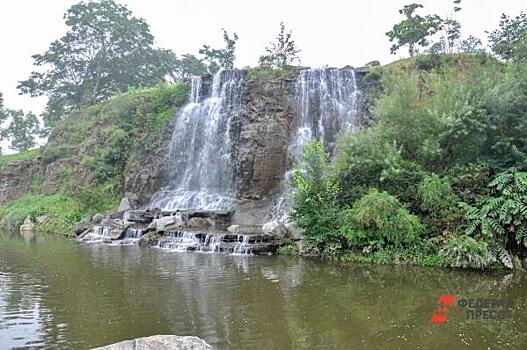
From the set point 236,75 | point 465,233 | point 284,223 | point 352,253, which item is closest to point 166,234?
point 284,223

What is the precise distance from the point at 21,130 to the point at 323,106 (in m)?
57.5

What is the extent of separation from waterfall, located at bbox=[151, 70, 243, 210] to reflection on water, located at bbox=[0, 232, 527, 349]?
12.5 metres

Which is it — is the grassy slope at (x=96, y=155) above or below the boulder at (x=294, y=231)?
above

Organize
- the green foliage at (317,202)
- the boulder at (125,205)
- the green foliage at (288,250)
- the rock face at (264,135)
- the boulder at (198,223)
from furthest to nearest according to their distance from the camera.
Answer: the boulder at (125,205), the rock face at (264,135), the boulder at (198,223), the green foliage at (288,250), the green foliage at (317,202)

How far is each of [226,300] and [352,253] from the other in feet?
20.7

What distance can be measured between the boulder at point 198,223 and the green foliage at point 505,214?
1333cm

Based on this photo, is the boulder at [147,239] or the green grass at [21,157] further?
the green grass at [21,157]

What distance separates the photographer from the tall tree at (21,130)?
65.7 meters

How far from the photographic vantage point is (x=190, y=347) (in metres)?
5.28

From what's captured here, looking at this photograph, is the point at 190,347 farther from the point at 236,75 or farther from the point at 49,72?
the point at 49,72

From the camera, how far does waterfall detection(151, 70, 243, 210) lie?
28.3 meters

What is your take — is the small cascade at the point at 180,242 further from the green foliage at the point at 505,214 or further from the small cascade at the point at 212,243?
the green foliage at the point at 505,214

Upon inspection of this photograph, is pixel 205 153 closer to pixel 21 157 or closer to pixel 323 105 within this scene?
pixel 323 105

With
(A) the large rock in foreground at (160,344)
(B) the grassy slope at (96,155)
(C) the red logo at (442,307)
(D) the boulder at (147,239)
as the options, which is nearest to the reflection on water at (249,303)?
(C) the red logo at (442,307)
